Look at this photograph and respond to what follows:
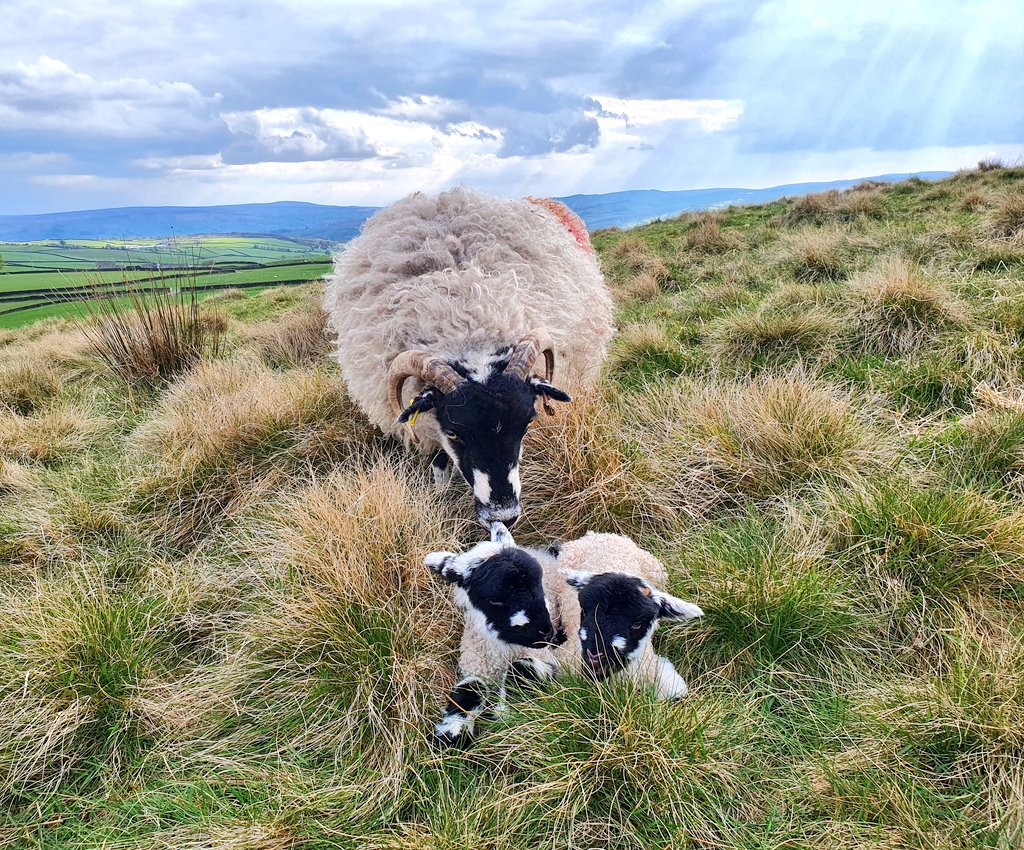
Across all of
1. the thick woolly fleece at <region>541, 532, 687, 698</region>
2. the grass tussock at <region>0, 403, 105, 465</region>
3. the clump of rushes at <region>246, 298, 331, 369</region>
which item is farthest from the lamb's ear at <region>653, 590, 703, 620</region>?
the clump of rushes at <region>246, 298, 331, 369</region>

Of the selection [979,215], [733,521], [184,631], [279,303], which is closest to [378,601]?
[184,631]

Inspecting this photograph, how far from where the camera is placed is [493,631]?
230cm

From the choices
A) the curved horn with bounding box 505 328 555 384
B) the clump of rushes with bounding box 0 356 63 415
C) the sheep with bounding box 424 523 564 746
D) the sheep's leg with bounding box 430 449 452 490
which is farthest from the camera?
the clump of rushes with bounding box 0 356 63 415

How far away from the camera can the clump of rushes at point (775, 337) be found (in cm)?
508

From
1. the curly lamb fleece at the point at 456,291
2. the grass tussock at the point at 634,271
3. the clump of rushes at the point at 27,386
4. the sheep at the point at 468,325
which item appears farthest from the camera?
the grass tussock at the point at 634,271

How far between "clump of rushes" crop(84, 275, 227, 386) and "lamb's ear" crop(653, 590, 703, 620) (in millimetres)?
6189

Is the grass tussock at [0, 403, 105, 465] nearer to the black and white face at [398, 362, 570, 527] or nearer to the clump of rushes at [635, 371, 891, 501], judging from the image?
the black and white face at [398, 362, 570, 527]

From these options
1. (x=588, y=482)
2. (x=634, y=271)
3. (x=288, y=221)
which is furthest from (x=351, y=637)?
(x=288, y=221)

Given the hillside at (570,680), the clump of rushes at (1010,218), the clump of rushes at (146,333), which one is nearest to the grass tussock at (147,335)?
the clump of rushes at (146,333)

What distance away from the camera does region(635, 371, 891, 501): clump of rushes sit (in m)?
3.27

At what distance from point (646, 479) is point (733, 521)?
54 centimetres

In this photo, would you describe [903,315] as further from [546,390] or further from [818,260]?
[546,390]

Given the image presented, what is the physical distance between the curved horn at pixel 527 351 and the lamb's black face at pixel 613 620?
1.56 m

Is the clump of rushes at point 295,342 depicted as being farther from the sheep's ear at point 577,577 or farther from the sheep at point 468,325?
the sheep's ear at point 577,577
